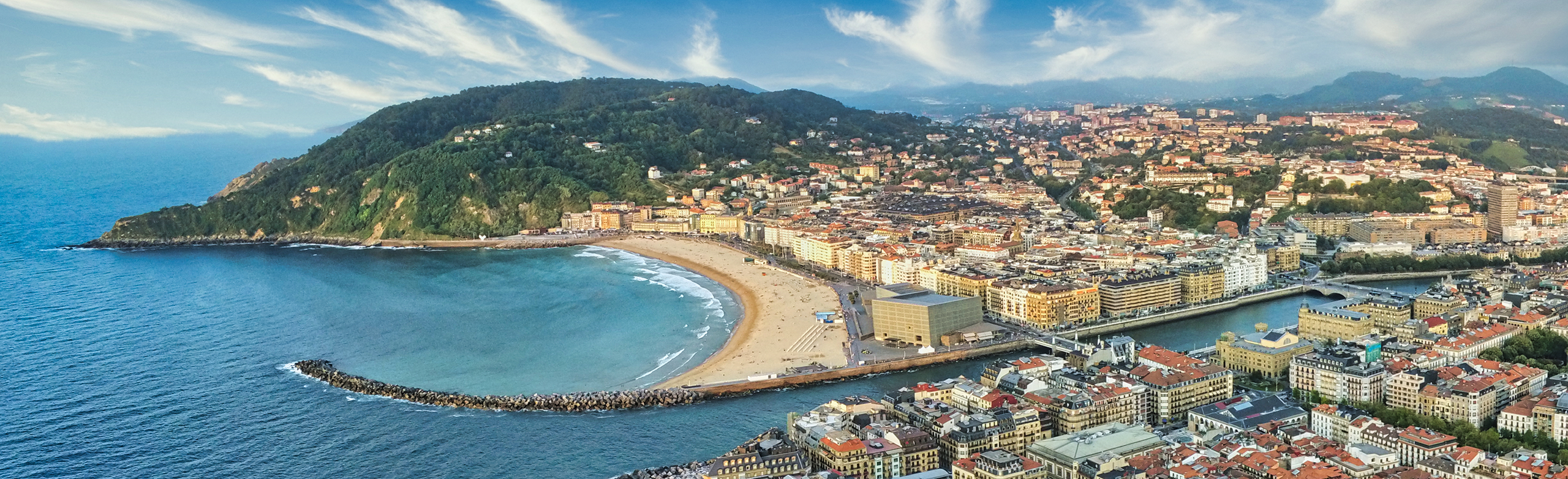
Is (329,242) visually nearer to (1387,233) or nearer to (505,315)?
(505,315)

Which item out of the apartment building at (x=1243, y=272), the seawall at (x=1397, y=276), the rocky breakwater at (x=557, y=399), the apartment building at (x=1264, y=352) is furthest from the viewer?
the seawall at (x=1397, y=276)

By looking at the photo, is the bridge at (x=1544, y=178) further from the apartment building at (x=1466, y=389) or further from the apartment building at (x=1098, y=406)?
the apartment building at (x=1098, y=406)

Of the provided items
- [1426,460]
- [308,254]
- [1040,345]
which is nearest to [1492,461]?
[1426,460]

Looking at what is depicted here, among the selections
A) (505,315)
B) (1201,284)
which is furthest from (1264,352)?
(505,315)

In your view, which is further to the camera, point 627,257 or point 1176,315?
point 627,257

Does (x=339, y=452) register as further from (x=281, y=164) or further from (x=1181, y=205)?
(x=281, y=164)

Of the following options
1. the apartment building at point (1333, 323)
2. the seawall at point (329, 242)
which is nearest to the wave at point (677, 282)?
the seawall at point (329, 242)
